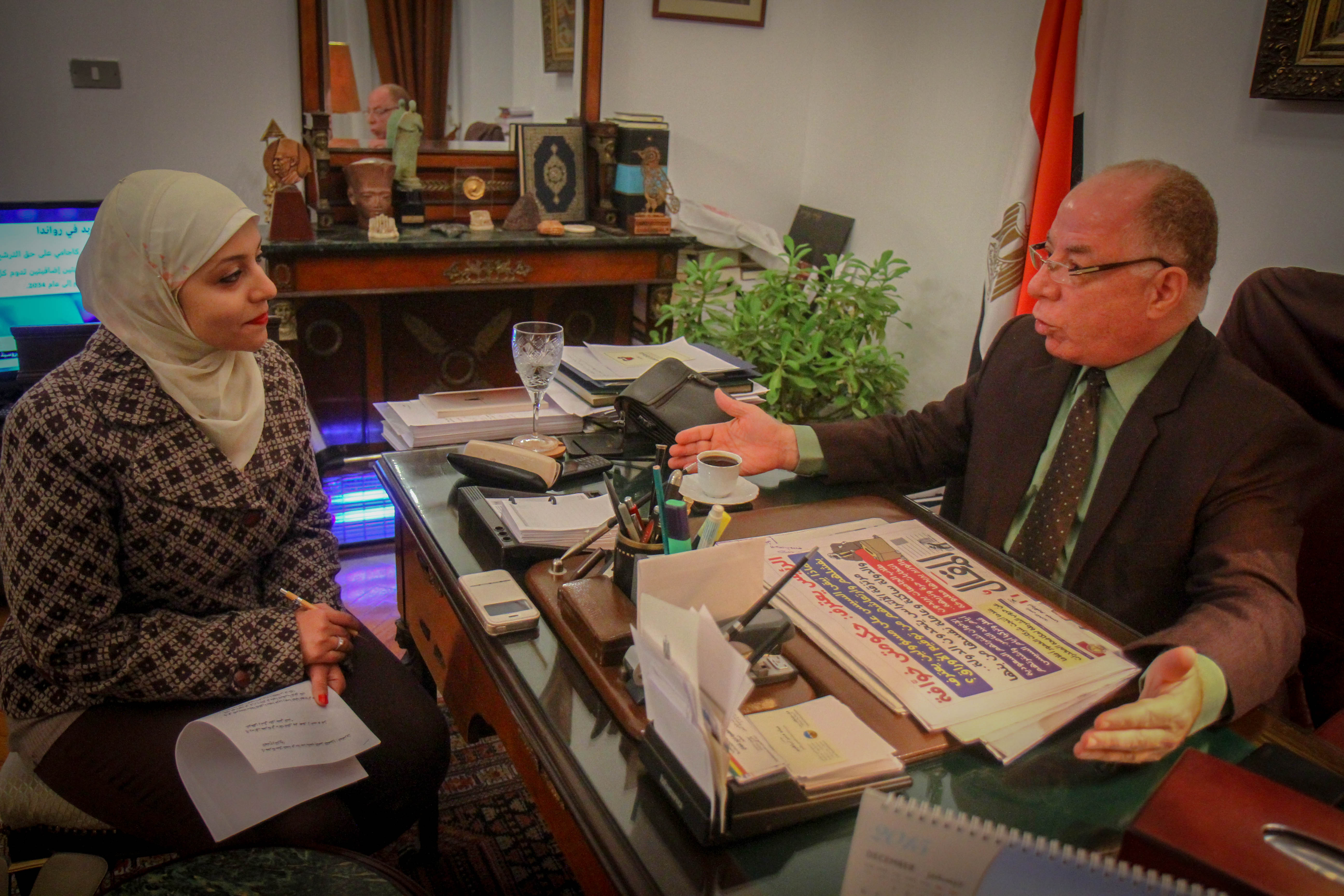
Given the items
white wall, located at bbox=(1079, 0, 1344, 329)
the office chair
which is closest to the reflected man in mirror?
white wall, located at bbox=(1079, 0, 1344, 329)

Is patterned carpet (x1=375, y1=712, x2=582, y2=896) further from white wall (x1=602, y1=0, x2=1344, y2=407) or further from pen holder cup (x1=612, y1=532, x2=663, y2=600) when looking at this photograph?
white wall (x1=602, y1=0, x2=1344, y2=407)

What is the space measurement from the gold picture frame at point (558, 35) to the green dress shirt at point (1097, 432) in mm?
2340

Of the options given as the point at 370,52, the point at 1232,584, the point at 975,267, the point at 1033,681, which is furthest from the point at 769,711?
the point at 370,52

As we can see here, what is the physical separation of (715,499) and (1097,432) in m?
0.59

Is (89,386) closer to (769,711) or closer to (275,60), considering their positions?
(769,711)

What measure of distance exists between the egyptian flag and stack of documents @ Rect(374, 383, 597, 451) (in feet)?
4.26

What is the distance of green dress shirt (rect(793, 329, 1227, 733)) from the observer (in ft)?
4.55

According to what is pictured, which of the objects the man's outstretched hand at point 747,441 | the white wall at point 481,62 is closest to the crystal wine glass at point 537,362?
the man's outstretched hand at point 747,441

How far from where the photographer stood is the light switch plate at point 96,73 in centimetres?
299

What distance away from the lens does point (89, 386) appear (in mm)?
1250

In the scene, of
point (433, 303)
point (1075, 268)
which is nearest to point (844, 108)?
point (433, 303)

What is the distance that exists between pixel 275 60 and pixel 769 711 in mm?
3110

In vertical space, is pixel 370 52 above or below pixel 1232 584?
above

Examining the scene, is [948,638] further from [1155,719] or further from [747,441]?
[747,441]
